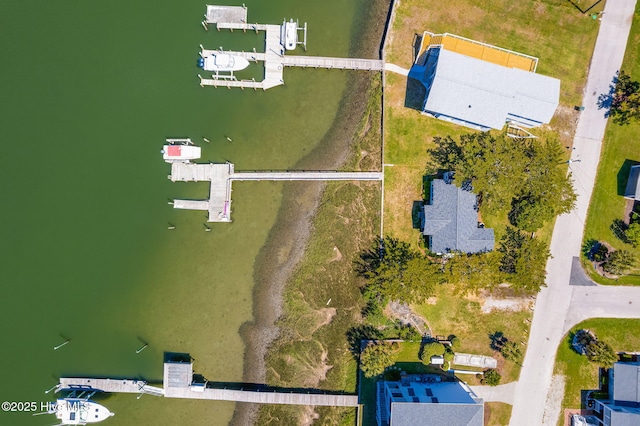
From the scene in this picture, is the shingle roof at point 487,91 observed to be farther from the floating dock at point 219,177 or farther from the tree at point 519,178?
the floating dock at point 219,177

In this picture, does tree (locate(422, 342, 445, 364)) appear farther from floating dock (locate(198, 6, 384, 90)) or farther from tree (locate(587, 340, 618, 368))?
floating dock (locate(198, 6, 384, 90))

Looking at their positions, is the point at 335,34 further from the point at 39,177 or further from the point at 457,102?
the point at 39,177

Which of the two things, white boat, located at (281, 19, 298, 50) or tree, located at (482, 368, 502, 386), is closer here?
tree, located at (482, 368, 502, 386)

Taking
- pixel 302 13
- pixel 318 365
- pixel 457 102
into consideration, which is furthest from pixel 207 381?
pixel 302 13

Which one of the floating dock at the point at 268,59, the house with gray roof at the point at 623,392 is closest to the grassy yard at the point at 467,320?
the house with gray roof at the point at 623,392

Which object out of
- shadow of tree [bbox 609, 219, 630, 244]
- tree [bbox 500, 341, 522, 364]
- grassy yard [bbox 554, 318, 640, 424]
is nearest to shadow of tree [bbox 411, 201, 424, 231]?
tree [bbox 500, 341, 522, 364]
